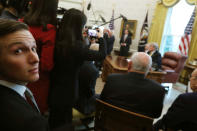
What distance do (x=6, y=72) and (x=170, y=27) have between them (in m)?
6.92

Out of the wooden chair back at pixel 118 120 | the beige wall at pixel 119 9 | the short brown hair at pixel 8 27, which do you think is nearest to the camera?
the short brown hair at pixel 8 27

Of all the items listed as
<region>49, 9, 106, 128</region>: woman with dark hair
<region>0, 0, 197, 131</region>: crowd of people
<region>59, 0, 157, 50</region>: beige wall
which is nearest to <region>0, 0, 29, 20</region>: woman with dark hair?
<region>0, 0, 197, 131</region>: crowd of people

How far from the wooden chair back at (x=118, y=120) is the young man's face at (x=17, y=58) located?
76cm

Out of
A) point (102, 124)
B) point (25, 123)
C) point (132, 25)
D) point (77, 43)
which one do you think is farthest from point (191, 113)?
point (132, 25)

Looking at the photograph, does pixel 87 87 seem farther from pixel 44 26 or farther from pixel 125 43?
pixel 125 43

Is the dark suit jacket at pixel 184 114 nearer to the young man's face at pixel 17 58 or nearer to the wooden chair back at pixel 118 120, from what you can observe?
the wooden chair back at pixel 118 120

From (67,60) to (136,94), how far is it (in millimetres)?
701

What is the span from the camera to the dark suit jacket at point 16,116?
47cm

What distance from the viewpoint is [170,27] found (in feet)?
21.0

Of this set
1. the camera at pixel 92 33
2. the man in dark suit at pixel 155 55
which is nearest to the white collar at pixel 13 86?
the camera at pixel 92 33

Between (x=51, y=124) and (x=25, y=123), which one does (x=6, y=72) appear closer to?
(x=25, y=123)

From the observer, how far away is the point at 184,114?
1.29 m

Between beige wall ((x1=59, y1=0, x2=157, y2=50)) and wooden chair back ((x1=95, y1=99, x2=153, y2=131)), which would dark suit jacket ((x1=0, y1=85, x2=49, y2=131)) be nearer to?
wooden chair back ((x1=95, y1=99, x2=153, y2=131))

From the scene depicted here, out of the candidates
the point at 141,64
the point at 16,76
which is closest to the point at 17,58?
the point at 16,76
